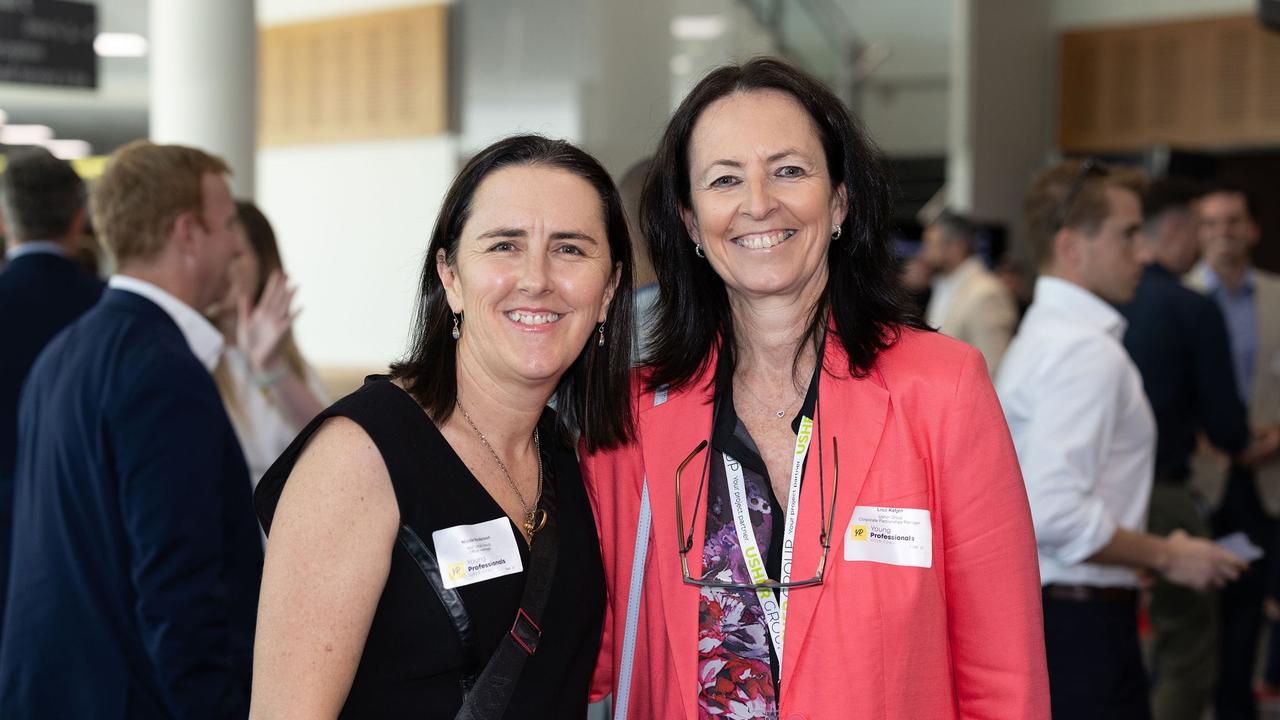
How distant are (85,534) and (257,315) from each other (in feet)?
4.09

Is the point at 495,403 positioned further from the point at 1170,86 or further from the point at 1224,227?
the point at 1170,86

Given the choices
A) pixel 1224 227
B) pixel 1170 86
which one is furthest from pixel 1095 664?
pixel 1170 86

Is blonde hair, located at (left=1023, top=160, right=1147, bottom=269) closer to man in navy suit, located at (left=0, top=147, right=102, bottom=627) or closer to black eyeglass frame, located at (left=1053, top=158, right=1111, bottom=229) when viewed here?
black eyeglass frame, located at (left=1053, top=158, right=1111, bottom=229)

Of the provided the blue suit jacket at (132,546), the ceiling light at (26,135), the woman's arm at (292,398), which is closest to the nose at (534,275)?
the blue suit jacket at (132,546)

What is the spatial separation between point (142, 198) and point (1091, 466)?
2.33 metres

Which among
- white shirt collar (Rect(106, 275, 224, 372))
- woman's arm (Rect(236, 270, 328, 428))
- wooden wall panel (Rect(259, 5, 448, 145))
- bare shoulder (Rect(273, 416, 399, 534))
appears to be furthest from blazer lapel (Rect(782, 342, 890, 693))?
wooden wall panel (Rect(259, 5, 448, 145))

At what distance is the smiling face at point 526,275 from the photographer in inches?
69.4

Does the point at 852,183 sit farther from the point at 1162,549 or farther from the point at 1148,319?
the point at 1148,319

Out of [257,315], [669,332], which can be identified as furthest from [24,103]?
[669,332]

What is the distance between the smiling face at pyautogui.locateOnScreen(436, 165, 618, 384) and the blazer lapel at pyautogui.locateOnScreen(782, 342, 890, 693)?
400 mm

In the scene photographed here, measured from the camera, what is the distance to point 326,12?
27.9ft

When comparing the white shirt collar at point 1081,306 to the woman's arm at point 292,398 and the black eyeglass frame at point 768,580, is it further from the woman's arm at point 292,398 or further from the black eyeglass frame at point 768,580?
the woman's arm at point 292,398

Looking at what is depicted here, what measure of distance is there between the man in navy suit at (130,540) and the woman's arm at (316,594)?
77 cm

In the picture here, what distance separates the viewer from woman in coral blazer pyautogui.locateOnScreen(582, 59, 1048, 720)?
1.74 meters
